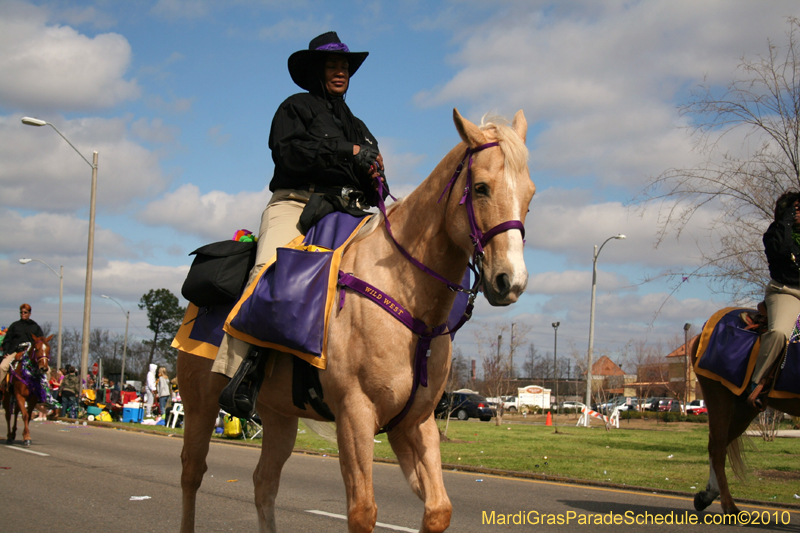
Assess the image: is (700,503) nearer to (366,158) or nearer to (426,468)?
(426,468)

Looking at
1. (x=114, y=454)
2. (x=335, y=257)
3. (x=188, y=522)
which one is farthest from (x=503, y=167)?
(x=114, y=454)

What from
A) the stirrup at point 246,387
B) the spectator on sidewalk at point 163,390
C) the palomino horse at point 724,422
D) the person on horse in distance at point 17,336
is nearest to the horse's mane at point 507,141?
the stirrup at point 246,387

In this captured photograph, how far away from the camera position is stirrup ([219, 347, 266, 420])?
4211mm

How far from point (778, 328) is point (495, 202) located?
4.67 meters

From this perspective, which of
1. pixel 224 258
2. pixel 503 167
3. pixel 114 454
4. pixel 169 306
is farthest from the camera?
pixel 169 306

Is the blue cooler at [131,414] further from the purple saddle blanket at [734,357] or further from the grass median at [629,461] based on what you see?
the purple saddle blanket at [734,357]

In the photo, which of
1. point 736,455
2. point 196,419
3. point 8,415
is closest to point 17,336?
point 8,415

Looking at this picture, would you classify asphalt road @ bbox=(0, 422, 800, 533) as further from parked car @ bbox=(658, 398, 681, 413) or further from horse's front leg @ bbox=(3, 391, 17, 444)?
parked car @ bbox=(658, 398, 681, 413)

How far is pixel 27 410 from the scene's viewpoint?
14.8 m

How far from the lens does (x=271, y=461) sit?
528 centimetres

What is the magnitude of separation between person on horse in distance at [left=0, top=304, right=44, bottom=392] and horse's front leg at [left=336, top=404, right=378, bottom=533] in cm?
1350

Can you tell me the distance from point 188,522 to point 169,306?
92.8 meters

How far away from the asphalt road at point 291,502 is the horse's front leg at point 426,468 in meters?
2.43

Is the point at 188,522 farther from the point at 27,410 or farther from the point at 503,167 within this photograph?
the point at 27,410
